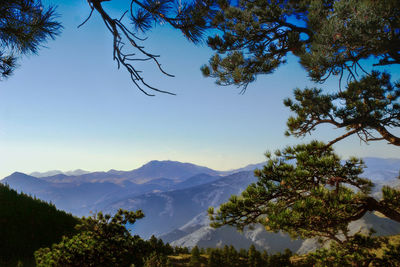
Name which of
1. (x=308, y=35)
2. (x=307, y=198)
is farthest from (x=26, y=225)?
Result: (x=308, y=35)

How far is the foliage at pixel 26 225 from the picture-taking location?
6.89 m

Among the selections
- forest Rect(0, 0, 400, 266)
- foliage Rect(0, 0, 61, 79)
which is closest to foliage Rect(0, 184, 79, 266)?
forest Rect(0, 0, 400, 266)

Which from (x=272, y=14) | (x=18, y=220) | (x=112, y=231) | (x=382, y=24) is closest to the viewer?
(x=382, y=24)

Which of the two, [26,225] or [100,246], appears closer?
[100,246]

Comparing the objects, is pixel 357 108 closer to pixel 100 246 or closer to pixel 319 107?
pixel 319 107

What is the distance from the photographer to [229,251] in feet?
26.9

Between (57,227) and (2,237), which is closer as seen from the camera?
(2,237)

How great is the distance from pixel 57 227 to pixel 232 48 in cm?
861

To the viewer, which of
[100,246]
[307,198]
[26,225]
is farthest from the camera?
[26,225]

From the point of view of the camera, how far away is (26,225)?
7930mm

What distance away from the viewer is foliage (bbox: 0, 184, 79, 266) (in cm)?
689

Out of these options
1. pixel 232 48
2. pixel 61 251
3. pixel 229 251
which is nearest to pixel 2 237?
pixel 61 251

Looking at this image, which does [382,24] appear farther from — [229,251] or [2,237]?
[2,237]

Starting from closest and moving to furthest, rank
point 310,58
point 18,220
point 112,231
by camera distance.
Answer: point 310,58, point 112,231, point 18,220
